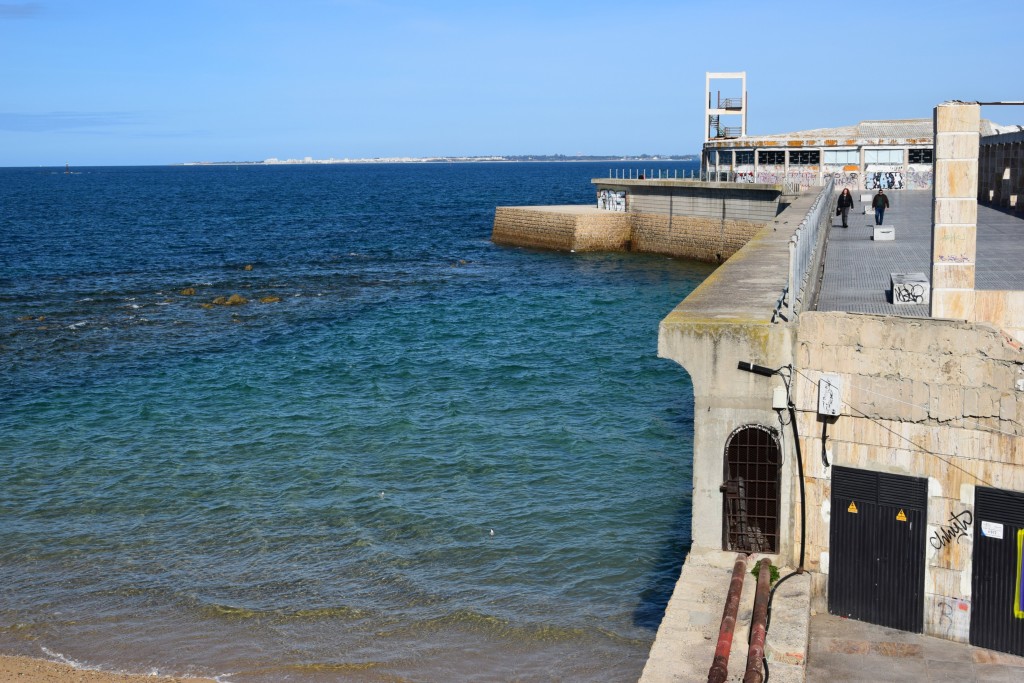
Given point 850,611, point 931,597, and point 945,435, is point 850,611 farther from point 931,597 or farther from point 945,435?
point 945,435

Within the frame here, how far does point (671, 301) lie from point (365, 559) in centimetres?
2970

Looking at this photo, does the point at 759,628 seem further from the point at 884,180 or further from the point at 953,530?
the point at 884,180

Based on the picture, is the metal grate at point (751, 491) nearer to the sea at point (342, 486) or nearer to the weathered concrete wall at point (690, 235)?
the sea at point (342, 486)

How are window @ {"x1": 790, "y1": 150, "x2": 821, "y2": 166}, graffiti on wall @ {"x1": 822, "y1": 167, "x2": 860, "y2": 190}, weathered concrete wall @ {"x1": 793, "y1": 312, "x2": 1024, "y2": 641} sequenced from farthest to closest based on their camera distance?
window @ {"x1": 790, "y1": 150, "x2": 821, "y2": 166}
graffiti on wall @ {"x1": 822, "y1": 167, "x2": 860, "y2": 190}
weathered concrete wall @ {"x1": 793, "y1": 312, "x2": 1024, "y2": 641}

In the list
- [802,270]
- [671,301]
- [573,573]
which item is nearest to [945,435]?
[802,270]

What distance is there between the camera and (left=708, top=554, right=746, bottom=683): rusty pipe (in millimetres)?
9422

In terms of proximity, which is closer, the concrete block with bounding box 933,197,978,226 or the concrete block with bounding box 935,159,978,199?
the concrete block with bounding box 935,159,978,199

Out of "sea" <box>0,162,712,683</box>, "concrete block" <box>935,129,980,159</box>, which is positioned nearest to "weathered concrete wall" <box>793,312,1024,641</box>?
"concrete block" <box>935,129,980,159</box>

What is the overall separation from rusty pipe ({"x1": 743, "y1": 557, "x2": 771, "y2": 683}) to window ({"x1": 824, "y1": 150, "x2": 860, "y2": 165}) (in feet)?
179

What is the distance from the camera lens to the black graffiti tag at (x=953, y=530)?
11.1 meters

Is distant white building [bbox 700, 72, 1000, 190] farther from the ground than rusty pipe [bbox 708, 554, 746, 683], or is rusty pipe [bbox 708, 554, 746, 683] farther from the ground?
distant white building [bbox 700, 72, 1000, 190]

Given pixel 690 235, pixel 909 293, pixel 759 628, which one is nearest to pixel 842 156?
A: pixel 690 235

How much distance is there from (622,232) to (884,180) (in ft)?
50.3

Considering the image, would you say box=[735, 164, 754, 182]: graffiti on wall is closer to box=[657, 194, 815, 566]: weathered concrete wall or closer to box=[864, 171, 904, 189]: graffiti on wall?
box=[864, 171, 904, 189]: graffiti on wall
